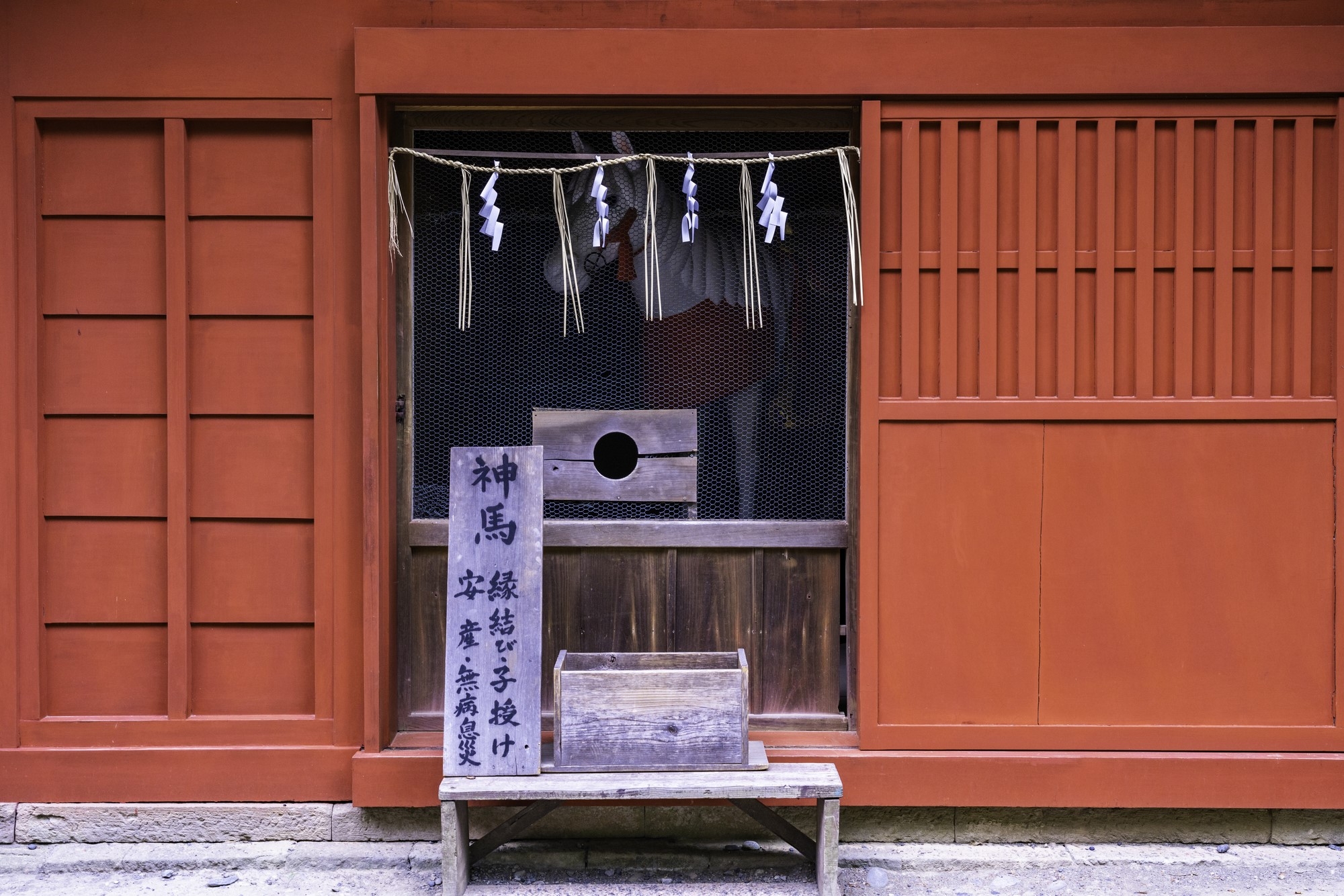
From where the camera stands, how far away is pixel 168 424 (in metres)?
3.87

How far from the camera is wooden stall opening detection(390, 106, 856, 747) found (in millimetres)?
3994

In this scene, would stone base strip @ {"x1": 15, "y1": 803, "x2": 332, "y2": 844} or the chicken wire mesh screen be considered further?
the chicken wire mesh screen

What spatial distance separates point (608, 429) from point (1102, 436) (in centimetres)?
216

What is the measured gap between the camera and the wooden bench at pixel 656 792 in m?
3.31

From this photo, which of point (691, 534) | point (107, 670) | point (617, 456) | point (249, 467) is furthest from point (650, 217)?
point (107, 670)

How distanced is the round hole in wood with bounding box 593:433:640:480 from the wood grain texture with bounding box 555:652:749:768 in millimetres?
955

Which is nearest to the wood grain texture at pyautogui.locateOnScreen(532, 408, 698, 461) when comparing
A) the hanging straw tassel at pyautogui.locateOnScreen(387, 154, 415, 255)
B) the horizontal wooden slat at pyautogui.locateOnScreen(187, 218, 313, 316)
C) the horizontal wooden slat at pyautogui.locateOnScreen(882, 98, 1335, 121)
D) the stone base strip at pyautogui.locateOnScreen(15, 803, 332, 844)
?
the hanging straw tassel at pyautogui.locateOnScreen(387, 154, 415, 255)

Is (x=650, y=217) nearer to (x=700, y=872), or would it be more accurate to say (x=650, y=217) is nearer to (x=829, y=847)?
(x=829, y=847)

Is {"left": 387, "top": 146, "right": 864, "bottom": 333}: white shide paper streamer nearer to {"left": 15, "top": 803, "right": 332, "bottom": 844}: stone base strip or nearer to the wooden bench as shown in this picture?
the wooden bench

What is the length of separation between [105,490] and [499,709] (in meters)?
2.08

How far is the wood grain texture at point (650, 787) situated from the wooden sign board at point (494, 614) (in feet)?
0.29

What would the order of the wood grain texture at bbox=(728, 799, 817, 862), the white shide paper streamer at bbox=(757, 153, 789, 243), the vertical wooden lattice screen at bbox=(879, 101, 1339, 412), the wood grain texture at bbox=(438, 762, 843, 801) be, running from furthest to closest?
the vertical wooden lattice screen at bbox=(879, 101, 1339, 412)
the white shide paper streamer at bbox=(757, 153, 789, 243)
the wood grain texture at bbox=(728, 799, 817, 862)
the wood grain texture at bbox=(438, 762, 843, 801)

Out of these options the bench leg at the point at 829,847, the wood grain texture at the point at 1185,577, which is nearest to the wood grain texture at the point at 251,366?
the bench leg at the point at 829,847

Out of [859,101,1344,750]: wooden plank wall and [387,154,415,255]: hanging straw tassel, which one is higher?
[387,154,415,255]: hanging straw tassel
